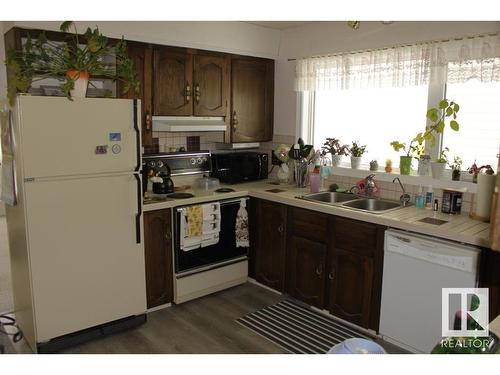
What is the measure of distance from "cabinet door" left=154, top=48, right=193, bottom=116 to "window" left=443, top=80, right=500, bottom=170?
2.06 metres

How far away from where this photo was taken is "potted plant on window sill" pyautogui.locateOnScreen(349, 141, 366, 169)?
11.8 ft

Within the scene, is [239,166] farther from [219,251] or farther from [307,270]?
[307,270]

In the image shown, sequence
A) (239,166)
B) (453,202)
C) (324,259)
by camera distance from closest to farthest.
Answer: (453,202), (324,259), (239,166)

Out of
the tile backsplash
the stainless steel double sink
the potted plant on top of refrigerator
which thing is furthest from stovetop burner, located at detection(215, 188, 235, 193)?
the potted plant on top of refrigerator

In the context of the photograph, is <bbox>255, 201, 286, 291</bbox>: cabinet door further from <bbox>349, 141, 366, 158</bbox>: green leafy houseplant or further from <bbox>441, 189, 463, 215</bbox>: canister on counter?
<bbox>441, 189, 463, 215</bbox>: canister on counter

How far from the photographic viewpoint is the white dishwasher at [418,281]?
2405mm

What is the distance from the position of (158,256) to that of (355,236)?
149 centimetres

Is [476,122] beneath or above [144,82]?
beneath

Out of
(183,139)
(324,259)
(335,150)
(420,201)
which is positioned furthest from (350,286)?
(183,139)

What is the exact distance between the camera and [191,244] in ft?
10.9

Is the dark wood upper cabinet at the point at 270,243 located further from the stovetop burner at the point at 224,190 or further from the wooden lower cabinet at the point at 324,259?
the stovetop burner at the point at 224,190

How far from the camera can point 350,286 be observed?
3000 mm

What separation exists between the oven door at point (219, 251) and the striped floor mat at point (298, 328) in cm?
55
